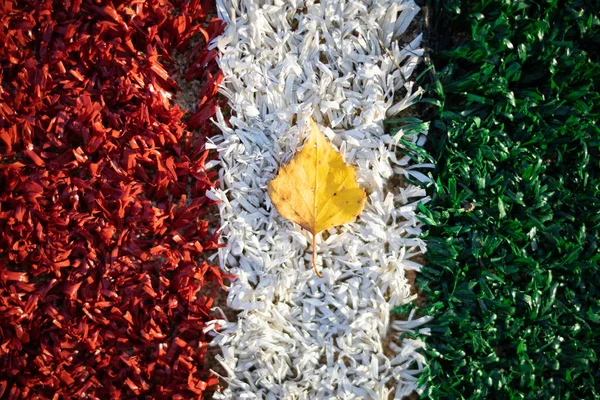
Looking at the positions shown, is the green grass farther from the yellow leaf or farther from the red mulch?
→ the red mulch

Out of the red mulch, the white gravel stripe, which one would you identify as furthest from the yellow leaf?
the red mulch

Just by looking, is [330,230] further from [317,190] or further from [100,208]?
[100,208]

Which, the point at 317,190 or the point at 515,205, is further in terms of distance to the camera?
the point at 515,205

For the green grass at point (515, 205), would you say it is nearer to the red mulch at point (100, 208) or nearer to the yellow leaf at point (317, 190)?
the yellow leaf at point (317, 190)

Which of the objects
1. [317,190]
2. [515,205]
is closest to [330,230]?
[317,190]

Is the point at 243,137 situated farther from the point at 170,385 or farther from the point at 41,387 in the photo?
the point at 41,387

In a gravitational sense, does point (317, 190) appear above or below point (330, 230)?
above

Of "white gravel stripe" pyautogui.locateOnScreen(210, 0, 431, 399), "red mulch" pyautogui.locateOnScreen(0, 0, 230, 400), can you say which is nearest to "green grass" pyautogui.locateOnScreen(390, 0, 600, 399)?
"white gravel stripe" pyautogui.locateOnScreen(210, 0, 431, 399)
